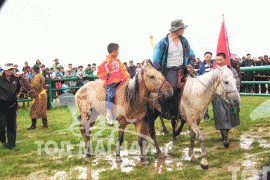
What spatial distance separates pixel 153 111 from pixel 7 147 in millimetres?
4091

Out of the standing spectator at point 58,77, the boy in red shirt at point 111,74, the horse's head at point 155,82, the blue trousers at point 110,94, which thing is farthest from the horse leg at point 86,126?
the standing spectator at point 58,77

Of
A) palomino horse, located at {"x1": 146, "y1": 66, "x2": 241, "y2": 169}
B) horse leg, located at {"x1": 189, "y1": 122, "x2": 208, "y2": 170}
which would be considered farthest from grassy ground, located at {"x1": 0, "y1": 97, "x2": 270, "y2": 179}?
palomino horse, located at {"x1": 146, "y1": 66, "x2": 241, "y2": 169}

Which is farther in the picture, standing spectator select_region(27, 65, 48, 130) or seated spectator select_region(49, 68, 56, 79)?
seated spectator select_region(49, 68, 56, 79)

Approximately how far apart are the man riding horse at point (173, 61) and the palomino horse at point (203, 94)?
0.59ft

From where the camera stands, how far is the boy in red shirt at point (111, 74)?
15.1ft

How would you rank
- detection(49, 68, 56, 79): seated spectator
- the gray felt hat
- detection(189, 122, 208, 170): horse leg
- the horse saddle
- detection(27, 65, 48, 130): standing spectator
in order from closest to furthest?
detection(189, 122, 208, 170): horse leg
the gray felt hat
the horse saddle
detection(27, 65, 48, 130): standing spectator
detection(49, 68, 56, 79): seated spectator

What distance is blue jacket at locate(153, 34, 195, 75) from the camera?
4543mm

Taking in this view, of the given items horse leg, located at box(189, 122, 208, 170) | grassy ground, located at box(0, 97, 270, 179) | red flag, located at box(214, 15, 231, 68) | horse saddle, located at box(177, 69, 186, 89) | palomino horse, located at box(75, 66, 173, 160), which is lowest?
grassy ground, located at box(0, 97, 270, 179)

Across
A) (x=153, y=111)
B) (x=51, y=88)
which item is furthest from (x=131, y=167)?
(x=51, y=88)

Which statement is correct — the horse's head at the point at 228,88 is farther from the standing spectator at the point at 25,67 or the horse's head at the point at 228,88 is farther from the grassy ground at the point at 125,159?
the standing spectator at the point at 25,67

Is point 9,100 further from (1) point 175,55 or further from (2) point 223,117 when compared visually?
(2) point 223,117

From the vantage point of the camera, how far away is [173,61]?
15.2 feet

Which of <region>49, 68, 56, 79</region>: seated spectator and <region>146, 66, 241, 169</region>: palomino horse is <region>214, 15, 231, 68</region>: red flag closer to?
<region>146, 66, 241, 169</region>: palomino horse

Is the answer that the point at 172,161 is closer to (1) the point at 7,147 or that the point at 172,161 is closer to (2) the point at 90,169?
(2) the point at 90,169
